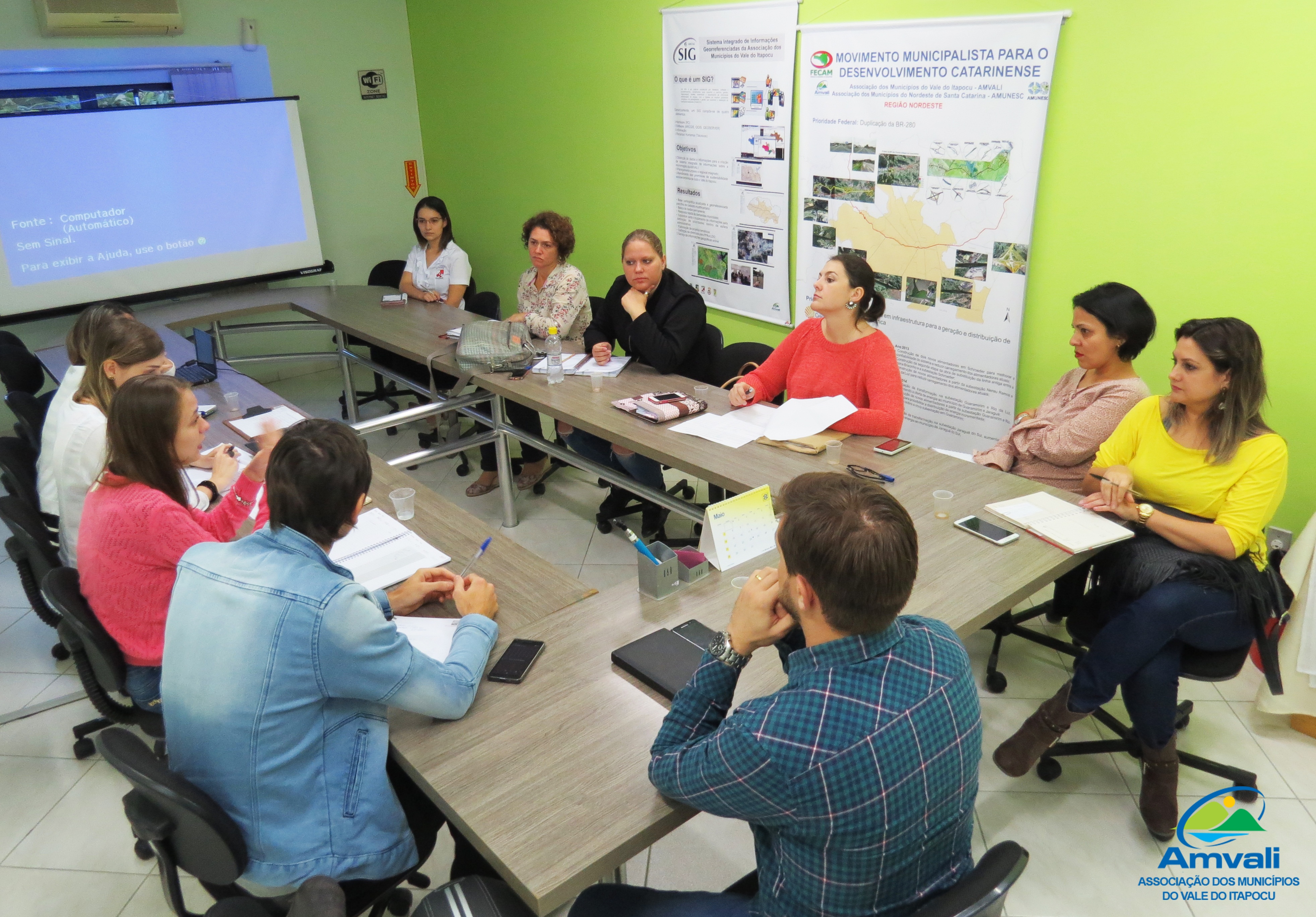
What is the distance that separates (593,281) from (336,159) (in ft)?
7.58

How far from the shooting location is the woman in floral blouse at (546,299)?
178 inches

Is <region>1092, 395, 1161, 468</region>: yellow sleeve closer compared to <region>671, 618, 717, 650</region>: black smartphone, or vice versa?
<region>671, 618, 717, 650</region>: black smartphone

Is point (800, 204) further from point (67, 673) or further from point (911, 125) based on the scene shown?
point (67, 673)

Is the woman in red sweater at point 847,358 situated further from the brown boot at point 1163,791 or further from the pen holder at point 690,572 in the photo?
the brown boot at point 1163,791

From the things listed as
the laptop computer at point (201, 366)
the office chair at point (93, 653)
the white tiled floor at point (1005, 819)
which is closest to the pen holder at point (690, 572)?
the white tiled floor at point (1005, 819)

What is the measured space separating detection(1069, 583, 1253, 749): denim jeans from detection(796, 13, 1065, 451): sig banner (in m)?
1.79

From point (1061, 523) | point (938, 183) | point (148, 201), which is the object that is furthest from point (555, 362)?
point (148, 201)

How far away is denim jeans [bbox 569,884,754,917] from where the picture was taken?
1.58 m

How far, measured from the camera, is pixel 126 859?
2523 millimetres

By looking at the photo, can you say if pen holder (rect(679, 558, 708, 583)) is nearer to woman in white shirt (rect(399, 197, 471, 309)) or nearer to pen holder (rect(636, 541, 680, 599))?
→ pen holder (rect(636, 541, 680, 599))

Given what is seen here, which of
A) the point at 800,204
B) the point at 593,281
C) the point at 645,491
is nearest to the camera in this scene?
the point at 645,491

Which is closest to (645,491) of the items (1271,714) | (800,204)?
(800,204)

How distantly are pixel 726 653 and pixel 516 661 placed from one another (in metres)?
0.59

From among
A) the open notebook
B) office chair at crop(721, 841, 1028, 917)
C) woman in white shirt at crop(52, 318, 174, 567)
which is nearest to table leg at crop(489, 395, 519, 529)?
woman in white shirt at crop(52, 318, 174, 567)
